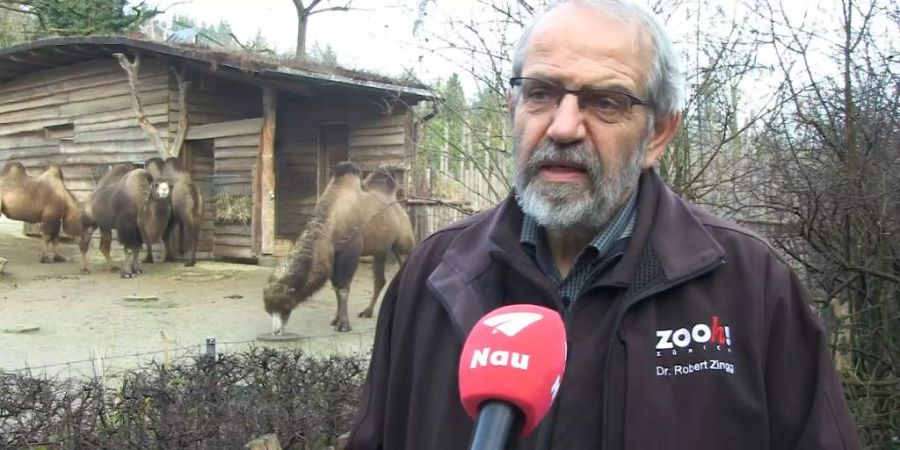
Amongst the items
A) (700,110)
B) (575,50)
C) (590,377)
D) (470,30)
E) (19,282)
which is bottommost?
(19,282)

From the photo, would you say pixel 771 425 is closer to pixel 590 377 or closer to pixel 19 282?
pixel 590 377

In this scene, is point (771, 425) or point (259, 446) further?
point (259, 446)

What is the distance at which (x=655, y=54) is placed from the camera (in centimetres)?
194

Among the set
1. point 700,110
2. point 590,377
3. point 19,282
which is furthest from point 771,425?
point 19,282

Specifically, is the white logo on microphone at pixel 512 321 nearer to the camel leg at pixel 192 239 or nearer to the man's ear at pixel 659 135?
the man's ear at pixel 659 135

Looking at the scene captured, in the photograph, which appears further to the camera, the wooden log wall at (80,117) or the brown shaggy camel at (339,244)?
the wooden log wall at (80,117)

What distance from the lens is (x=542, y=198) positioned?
1915mm

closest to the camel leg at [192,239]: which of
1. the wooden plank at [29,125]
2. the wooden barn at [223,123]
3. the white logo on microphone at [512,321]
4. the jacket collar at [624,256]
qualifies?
the wooden barn at [223,123]

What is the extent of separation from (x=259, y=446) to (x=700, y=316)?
94.8 inches

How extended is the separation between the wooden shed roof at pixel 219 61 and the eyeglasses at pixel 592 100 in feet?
30.9

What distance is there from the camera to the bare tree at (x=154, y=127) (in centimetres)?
1450

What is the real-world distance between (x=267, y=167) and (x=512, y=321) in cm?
1246

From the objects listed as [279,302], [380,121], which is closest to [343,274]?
[279,302]

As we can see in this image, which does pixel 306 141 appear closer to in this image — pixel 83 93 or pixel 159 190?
pixel 159 190
